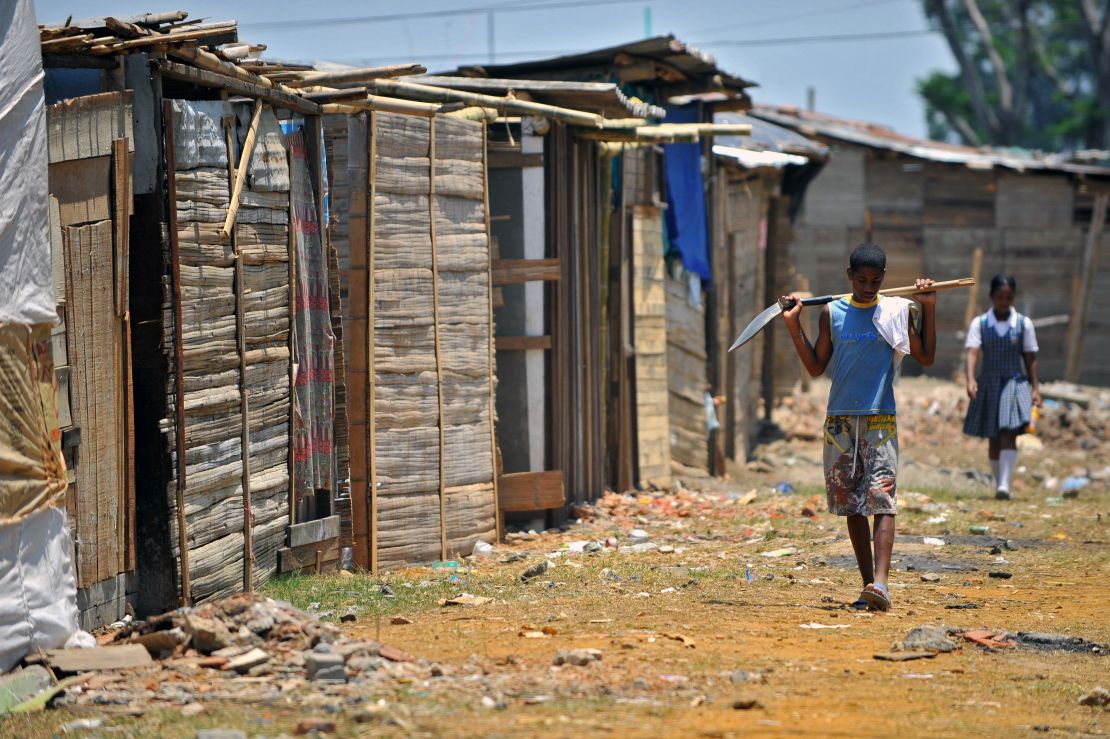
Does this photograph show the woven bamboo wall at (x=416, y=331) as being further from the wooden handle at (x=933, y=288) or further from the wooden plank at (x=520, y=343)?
the wooden handle at (x=933, y=288)

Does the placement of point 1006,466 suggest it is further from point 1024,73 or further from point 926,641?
point 1024,73

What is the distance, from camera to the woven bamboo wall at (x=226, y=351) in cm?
664

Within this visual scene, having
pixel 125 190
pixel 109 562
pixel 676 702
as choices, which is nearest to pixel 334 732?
pixel 676 702

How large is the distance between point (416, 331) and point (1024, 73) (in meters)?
32.9

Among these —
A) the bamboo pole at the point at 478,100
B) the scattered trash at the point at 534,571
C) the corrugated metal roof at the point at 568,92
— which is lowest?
the scattered trash at the point at 534,571

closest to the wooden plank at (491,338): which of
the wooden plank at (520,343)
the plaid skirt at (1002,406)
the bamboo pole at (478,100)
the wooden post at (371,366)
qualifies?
the bamboo pole at (478,100)

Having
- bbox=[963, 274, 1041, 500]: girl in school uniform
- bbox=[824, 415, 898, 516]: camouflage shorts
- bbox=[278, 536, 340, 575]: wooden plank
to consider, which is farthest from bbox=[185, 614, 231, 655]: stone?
bbox=[963, 274, 1041, 500]: girl in school uniform

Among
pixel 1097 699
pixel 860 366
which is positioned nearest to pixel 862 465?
pixel 860 366

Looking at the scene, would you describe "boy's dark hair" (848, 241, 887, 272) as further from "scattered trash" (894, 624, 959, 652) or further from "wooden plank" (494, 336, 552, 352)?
"wooden plank" (494, 336, 552, 352)

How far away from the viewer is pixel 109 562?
633 centimetres

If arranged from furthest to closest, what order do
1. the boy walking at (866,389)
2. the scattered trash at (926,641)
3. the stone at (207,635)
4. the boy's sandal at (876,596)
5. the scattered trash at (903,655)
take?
the boy walking at (866,389), the boy's sandal at (876,596), the scattered trash at (926,641), the scattered trash at (903,655), the stone at (207,635)

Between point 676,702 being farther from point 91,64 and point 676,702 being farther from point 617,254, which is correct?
point 617,254

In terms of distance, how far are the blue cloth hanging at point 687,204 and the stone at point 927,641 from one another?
737 cm

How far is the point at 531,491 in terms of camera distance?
10.2m
